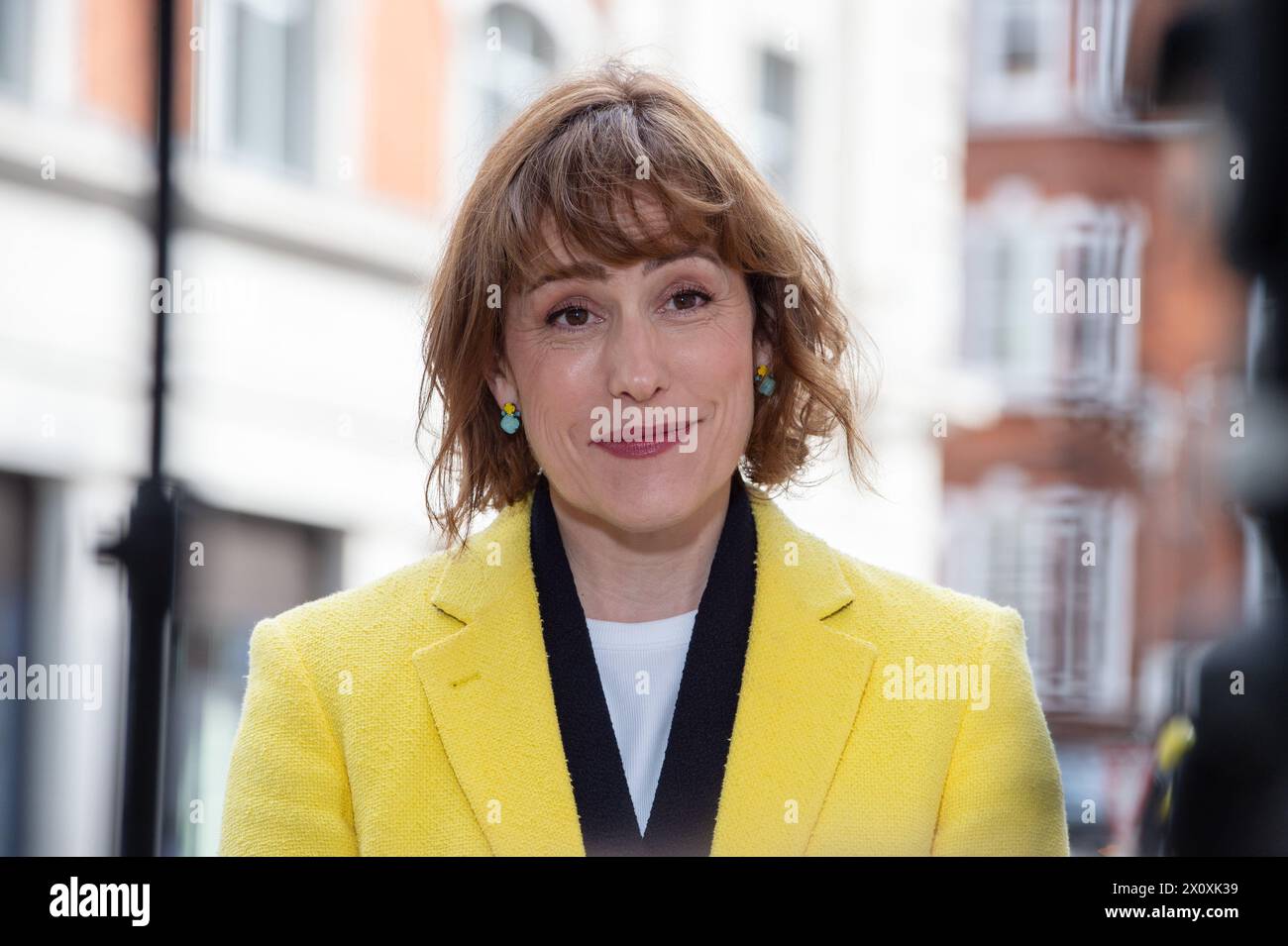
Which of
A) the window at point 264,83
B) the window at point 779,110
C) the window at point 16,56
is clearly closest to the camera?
the window at point 16,56

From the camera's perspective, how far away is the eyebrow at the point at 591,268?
57.9 inches

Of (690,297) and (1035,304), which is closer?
(690,297)

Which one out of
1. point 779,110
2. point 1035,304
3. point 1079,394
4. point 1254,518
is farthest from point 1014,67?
point 1254,518

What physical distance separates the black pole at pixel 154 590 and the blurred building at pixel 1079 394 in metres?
4.88

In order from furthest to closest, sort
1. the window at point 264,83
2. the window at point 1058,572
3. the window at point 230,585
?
the window at point 1058,572 → the window at point 264,83 → the window at point 230,585

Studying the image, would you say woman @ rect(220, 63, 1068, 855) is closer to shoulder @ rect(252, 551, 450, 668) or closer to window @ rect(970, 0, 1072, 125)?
shoulder @ rect(252, 551, 450, 668)

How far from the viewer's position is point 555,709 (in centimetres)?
151

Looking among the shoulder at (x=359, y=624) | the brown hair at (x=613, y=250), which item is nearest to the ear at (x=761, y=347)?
the brown hair at (x=613, y=250)

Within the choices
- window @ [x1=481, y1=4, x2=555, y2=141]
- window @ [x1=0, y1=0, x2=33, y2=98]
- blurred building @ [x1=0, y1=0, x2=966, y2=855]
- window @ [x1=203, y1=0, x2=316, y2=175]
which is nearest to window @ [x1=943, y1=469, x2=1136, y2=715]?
blurred building @ [x1=0, y1=0, x2=966, y2=855]

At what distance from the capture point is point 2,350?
3.88m

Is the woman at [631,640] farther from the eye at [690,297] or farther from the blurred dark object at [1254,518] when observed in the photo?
the blurred dark object at [1254,518]

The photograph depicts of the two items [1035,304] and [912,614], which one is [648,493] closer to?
[912,614]

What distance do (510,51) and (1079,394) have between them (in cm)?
348

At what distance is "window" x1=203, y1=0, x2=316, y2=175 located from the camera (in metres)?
4.69
